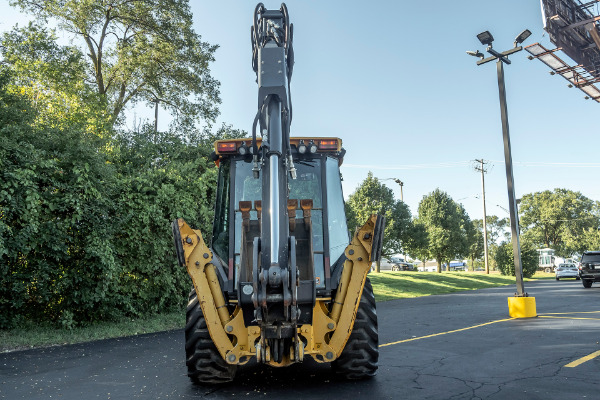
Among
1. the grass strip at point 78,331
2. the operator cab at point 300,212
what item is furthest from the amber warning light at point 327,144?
the grass strip at point 78,331

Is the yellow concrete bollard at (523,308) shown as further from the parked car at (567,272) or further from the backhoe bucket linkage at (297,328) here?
the parked car at (567,272)

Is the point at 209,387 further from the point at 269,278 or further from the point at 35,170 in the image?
the point at 35,170

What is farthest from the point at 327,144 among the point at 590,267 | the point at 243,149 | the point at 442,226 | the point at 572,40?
the point at 442,226

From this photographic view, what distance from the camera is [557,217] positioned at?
84938mm

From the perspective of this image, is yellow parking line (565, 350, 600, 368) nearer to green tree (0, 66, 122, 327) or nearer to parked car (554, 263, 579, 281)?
green tree (0, 66, 122, 327)

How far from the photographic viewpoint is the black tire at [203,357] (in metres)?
5.47

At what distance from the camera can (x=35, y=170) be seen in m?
10.0

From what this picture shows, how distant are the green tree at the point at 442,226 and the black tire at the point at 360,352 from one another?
37.8m

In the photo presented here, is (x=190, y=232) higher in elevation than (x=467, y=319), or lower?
higher

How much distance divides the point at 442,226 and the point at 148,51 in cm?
3269

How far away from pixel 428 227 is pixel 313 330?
41.9 metres

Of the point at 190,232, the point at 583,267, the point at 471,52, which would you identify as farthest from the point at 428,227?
the point at 190,232

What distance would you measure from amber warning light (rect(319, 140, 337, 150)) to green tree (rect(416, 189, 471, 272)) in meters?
37.9

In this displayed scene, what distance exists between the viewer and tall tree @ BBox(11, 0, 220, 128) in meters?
21.1
